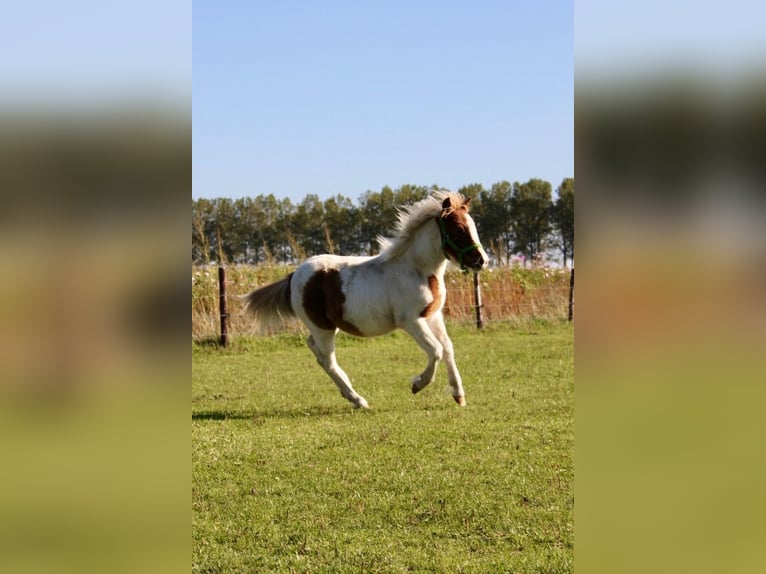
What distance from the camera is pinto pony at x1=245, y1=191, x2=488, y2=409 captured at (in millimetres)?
7141

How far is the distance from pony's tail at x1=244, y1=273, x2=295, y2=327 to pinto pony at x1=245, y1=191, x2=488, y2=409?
0.25 metres

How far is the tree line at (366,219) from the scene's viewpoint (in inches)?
1633

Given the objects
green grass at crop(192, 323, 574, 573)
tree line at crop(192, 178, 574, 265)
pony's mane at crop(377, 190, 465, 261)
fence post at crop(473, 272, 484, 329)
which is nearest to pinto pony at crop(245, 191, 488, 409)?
pony's mane at crop(377, 190, 465, 261)

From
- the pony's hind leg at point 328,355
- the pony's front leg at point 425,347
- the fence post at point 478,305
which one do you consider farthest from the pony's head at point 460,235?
the fence post at point 478,305

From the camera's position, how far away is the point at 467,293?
17.0m

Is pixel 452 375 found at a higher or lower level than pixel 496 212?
lower

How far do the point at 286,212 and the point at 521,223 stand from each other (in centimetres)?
1605

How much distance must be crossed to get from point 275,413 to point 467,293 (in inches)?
398

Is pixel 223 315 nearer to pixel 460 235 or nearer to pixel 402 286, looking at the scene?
pixel 402 286

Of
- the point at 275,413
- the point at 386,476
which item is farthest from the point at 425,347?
the point at 386,476

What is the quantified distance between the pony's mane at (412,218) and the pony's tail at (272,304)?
1313mm
